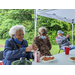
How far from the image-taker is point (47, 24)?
8289 millimetres

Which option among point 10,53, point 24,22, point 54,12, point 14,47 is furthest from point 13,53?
point 24,22

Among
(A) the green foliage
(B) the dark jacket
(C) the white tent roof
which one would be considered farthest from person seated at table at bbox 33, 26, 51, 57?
(A) the green foliage

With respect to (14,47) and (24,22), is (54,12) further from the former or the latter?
(24,22)

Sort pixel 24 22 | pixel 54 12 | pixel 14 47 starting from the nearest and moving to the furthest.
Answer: pixel 14 47, pixel 54 12, pixel 24 22

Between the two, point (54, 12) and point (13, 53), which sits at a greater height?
point (54, 12)

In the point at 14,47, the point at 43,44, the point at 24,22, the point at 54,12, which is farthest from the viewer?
the point at 24,22

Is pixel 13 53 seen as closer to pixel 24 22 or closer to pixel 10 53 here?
pixel 10 53

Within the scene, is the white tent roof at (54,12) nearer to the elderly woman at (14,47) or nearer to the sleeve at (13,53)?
the elderly woman at (14,47)

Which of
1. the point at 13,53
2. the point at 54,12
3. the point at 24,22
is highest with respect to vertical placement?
the point at 24,22

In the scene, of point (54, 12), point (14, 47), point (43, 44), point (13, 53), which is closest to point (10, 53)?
point (13, 53)

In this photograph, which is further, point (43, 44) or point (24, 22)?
point (24, 22)

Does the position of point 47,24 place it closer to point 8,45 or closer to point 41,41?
point 41,41
